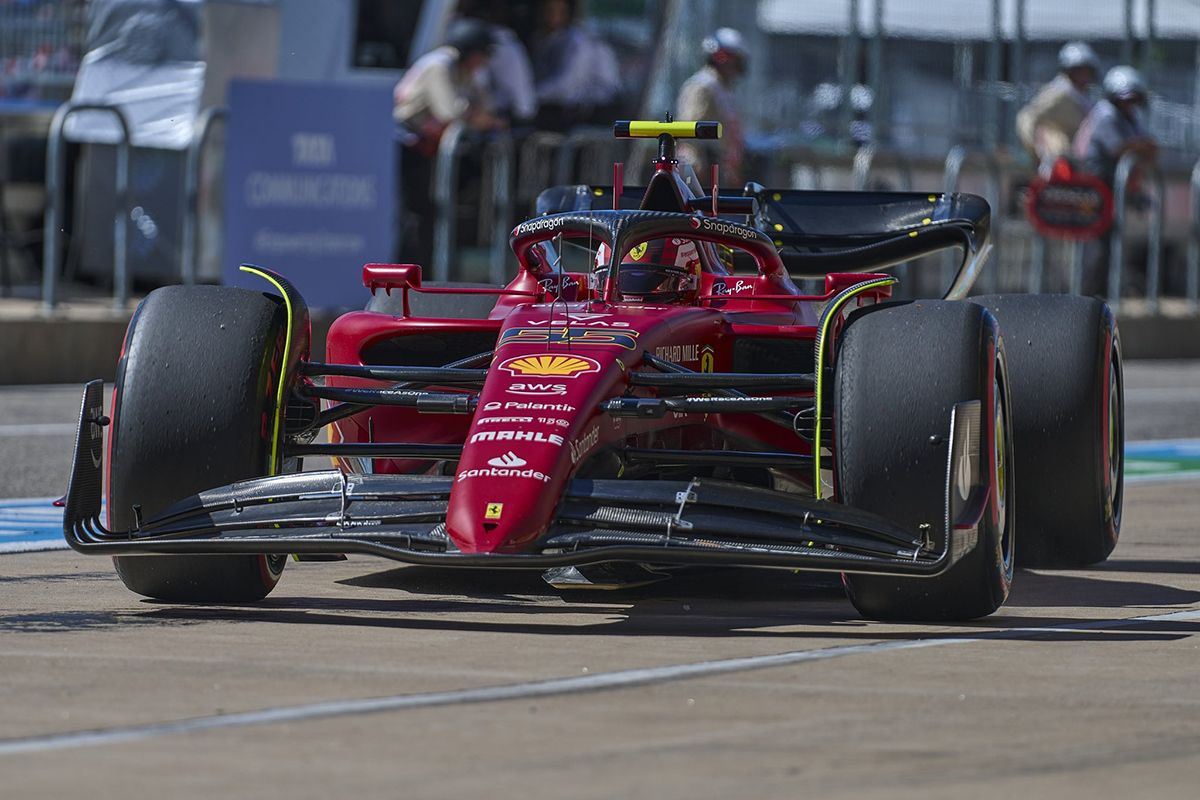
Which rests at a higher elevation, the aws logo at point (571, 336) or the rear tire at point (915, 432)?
the aws logo at point (571, 336)

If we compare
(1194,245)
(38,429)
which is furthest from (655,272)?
(1194,245)

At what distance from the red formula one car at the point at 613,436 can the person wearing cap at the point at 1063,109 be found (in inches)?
478

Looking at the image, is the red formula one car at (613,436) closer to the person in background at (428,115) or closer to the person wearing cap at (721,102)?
the person in background at (428,115)

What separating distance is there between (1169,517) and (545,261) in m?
3.06

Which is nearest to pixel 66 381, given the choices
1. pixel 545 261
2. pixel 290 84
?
pixel 290 84

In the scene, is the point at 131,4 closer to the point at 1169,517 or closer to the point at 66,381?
the point at 66,381

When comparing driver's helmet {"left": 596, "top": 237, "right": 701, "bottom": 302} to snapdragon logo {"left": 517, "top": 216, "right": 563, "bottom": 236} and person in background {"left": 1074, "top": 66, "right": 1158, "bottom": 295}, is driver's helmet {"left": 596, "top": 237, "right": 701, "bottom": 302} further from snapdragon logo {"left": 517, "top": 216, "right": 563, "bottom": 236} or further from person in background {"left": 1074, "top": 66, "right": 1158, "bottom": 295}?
person in background {"left": 1074, "top": 66, "right": 1158, "bottom": 295}

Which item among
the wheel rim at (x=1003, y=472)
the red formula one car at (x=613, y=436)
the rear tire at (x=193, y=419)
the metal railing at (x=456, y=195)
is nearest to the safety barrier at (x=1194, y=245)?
the metal railing at (x=456, y=195)

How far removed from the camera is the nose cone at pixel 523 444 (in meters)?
6.04

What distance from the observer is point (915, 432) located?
6223 mm

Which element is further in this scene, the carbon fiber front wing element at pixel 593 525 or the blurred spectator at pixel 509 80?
the blurred spectator at pixel 509 80

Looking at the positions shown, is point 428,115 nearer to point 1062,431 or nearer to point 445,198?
point 445,198

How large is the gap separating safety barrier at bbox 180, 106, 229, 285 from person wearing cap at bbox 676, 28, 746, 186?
363 cm

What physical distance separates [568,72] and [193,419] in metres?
12.8
